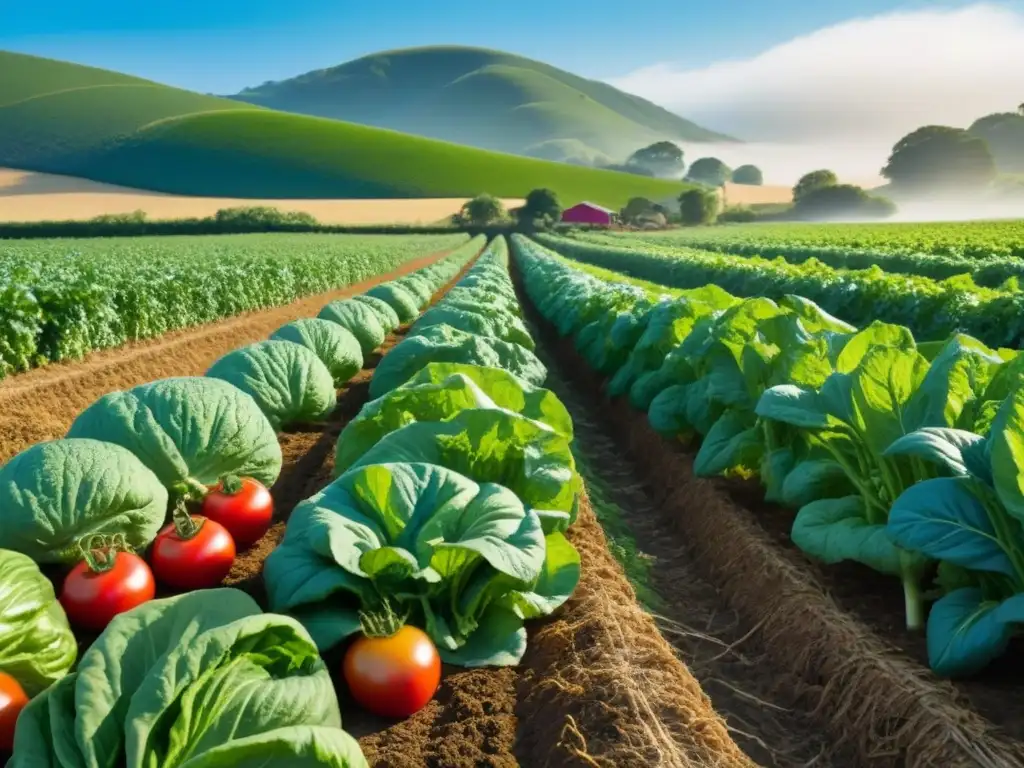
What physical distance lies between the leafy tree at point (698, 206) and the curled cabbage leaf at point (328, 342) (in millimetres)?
82981

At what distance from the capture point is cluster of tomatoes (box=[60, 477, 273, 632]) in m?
3.29

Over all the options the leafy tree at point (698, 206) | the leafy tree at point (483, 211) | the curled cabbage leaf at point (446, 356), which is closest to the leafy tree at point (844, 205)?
the leafy tree at point (698, 206)

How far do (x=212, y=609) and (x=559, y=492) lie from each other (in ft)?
5.85

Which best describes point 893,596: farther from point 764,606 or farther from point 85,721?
point 85,721

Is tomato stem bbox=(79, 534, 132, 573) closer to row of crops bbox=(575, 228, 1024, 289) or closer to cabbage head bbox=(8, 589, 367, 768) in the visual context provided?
cabbage head bbox=(8, 589, 367, 768)

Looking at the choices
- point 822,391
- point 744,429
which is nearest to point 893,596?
point 822,391

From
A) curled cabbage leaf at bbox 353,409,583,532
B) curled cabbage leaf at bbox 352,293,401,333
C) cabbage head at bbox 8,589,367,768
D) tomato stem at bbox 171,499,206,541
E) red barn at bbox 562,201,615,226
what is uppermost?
curled cabbage leaf at bbox 353,409,583,532

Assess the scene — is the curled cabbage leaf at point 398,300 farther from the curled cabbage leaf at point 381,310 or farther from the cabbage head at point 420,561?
the cabbage head at point 420,561

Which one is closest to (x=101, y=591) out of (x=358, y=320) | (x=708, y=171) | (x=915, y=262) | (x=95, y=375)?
(x=358, y=320)

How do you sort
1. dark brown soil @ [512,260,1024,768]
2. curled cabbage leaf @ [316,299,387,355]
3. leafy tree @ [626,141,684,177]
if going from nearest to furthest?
dark brown soil @ [512,260,1024,768] → curled cabbage leaf @ [316,299,387,355] → leafy tree @ [626,141,684,177]

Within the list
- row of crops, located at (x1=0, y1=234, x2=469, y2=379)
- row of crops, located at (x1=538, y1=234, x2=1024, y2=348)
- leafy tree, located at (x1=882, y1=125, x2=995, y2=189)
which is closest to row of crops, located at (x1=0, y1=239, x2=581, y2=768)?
row of crops, located at (x1=0, y1=234, x2=469, y2=379)

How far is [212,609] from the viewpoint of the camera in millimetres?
2682

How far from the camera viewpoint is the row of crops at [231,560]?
7.47ft

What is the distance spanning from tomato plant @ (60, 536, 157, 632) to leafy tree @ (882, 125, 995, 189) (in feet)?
372
